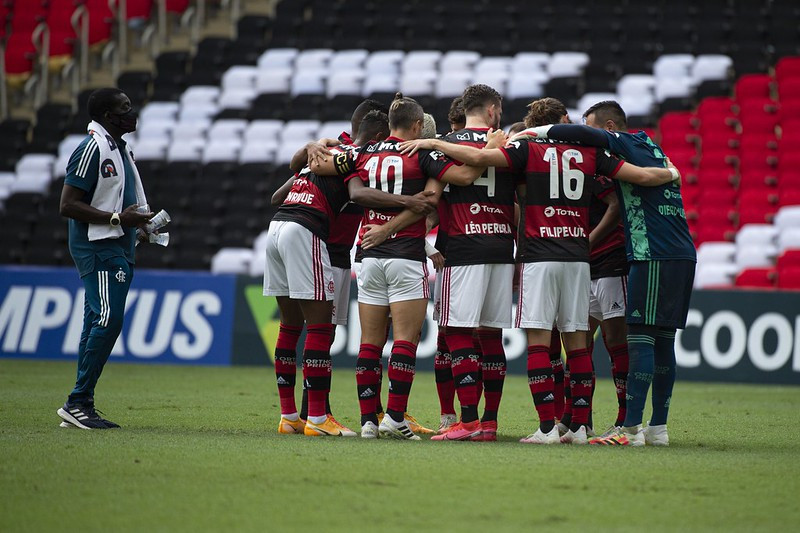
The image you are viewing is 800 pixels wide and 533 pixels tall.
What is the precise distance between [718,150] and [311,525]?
15129 millimetres

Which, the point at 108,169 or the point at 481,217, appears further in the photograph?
the point at 108,169

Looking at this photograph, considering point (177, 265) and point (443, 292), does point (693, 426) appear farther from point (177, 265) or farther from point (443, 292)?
point (177, 265)

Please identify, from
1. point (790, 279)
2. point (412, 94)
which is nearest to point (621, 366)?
point (790, 279)

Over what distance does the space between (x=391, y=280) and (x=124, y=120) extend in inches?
94.0

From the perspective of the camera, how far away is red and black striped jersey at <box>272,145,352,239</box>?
806 cm

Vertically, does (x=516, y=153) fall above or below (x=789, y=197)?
below

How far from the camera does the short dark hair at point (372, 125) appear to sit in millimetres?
8125

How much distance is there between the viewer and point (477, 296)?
7559 millimetres

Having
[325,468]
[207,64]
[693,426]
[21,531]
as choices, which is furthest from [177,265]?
[21,531]

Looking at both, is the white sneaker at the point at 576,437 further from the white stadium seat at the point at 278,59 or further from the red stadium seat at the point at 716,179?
the white stadium seat at the point at 278,59

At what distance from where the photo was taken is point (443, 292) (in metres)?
7.73

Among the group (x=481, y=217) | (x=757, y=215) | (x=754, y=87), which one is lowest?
(x=481, y=217)

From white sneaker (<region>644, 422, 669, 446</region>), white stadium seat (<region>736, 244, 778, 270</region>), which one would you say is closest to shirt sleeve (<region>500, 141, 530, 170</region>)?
white sneaker (<region>644, 422, 669, 446</region>)

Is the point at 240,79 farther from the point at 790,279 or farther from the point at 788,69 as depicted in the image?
the point at 790,279
